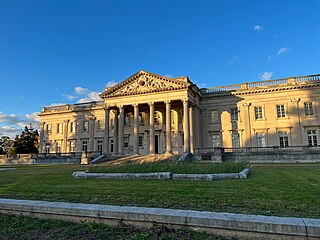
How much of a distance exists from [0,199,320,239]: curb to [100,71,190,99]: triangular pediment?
28897 mm

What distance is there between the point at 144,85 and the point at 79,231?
106ft

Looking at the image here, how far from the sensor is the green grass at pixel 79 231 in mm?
4730

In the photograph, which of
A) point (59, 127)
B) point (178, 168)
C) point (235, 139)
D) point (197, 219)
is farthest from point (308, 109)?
point (59, 127)

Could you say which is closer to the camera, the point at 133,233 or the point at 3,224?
the point at 133,233

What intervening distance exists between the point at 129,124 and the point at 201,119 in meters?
13.0

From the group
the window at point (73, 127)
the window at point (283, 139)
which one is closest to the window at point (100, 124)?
the window at point (73, 127)

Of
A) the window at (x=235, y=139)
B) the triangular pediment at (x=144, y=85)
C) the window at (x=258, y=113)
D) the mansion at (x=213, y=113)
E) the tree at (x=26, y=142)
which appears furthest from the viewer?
the tree at (x=26, y=142)

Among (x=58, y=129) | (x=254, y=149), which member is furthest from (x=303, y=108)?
(x=58, y=129)

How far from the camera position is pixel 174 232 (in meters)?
4.88

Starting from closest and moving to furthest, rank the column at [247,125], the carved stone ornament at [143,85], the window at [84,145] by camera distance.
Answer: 1. the carved stone ornament at [143,85]
2. the column at [247,125]
3. the window at [84,145]

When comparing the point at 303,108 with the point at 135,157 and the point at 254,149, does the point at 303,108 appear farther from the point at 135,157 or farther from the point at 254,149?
the point at 135,157

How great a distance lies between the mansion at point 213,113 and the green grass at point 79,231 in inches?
1082

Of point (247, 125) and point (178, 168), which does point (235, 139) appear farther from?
point (178, 168)

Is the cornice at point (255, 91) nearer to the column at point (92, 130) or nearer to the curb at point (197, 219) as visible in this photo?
the column at point (92, 130)
